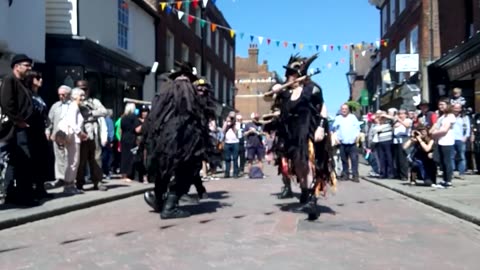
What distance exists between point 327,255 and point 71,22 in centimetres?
1180

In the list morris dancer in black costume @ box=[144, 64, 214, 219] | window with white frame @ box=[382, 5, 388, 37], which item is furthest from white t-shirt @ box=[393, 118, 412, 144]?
window with white frame @ box=[382, 5, 388, 37]

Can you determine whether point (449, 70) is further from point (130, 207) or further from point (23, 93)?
point (23, 93)

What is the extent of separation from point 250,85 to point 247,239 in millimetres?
76652

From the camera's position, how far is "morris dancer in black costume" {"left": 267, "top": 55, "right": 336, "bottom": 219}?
7.54m

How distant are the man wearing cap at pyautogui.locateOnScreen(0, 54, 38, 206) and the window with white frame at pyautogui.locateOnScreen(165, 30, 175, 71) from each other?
17.2m

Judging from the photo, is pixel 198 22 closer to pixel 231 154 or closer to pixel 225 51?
pixel 225 51

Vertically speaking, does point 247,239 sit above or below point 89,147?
below

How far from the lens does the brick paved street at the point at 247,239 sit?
518 centimetres

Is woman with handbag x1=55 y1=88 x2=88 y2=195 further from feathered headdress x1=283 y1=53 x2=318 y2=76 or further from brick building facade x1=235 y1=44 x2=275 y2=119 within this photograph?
brick building facade x1=235 y1=44 x2=275 y2=119

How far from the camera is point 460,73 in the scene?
1988cm

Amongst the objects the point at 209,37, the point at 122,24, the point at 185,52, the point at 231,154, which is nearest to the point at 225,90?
the point at 209,37

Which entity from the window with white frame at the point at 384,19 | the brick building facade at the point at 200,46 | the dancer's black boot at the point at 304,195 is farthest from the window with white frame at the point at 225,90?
the dancer's black boot at the point at 304,195

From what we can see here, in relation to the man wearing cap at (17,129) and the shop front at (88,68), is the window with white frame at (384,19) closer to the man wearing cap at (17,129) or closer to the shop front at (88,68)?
the shop front at (88,68)

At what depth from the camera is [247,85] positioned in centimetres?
7981
